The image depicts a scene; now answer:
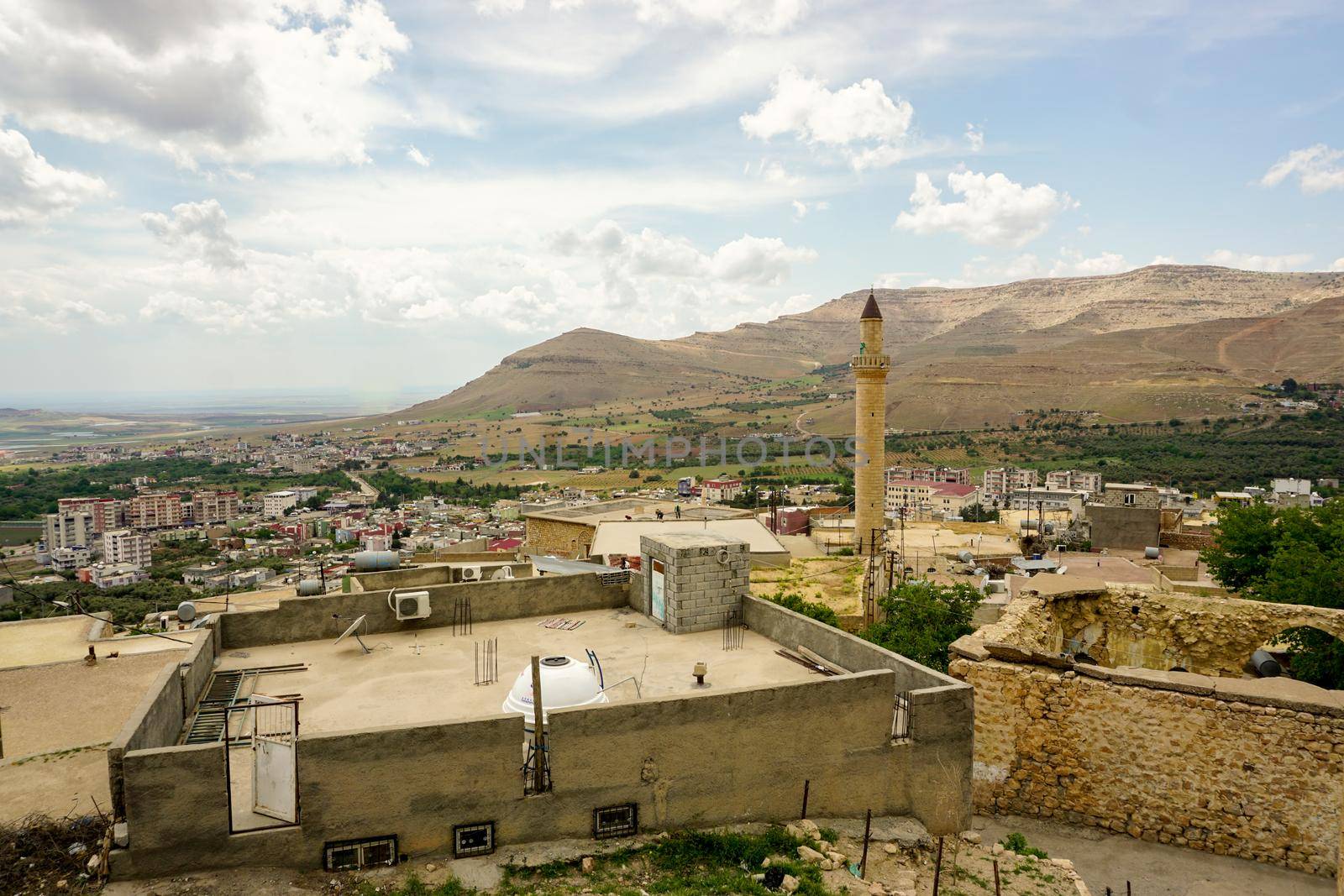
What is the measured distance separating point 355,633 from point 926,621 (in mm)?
12210

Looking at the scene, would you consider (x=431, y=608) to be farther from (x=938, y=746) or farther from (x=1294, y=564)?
(x=1294, y=564)

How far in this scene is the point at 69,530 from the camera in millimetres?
74438

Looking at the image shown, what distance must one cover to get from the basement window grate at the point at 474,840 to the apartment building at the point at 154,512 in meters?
94.5

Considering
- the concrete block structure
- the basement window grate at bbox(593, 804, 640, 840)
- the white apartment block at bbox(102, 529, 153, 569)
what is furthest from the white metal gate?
the white apartment block at bbox(102, 529, 153, 569)

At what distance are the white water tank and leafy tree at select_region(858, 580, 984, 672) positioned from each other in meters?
9.84

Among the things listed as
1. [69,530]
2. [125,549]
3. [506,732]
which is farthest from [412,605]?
[69,530]

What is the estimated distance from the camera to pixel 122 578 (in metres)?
49.0

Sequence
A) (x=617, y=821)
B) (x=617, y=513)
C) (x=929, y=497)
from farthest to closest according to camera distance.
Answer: (x=929, y=497), (x=617, y=513), (x=617, y=821)

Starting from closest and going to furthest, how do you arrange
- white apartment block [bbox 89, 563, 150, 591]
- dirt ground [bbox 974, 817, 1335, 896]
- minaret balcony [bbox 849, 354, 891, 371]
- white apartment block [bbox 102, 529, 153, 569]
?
dirt ground [bbox 974, 817, 1335, 896], minaret balcony [bbox 849, 354, 891, 371], white apartment block [bbox 89, 563, 150, 591], white apartment block [bbox 102, 529, 153, 569]

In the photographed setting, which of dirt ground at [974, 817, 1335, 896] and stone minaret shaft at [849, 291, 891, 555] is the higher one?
stone minaret shaft at [849, 291, 891, 555]

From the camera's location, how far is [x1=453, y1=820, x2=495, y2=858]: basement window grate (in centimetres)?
646

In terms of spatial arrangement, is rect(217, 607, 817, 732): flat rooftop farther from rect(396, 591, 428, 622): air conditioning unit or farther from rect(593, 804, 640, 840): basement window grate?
rect(593, 804, 640, 840): basement window grate

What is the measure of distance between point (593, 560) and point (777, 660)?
10.8m

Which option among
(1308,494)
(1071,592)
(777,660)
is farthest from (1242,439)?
(777,660)
